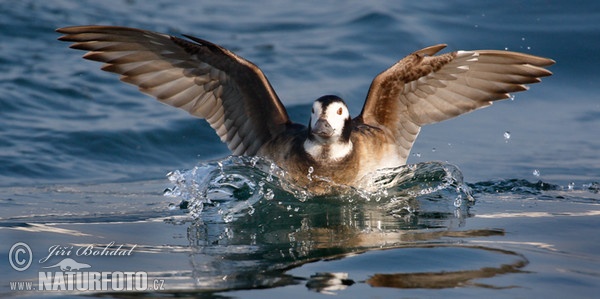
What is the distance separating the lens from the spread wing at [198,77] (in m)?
8.05

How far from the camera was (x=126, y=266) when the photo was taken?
598cm

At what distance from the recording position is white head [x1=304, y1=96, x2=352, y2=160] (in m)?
7.52

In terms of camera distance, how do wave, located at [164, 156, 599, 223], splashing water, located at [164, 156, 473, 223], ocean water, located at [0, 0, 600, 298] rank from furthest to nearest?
1. splashing water, located at [164, 156, 473, 223]
2. wave, located at [164, 156, 599, 223]
3. ocean water, located at [0, 0, 600, 298]

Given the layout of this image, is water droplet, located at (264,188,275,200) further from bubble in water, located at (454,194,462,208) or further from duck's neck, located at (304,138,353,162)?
bubble in water, located at (454,194,462,208)

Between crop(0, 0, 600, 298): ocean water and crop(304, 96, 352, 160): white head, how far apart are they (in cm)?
40

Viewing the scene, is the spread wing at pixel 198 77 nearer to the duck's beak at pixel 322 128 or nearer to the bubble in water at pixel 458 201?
the duck's beak at pixel 322 128

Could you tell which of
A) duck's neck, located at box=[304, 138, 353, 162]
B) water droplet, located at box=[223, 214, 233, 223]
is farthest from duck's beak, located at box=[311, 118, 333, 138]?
water droplet, located at box=[223, 214, 233, 223]

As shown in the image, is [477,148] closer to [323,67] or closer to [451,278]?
[323,67]

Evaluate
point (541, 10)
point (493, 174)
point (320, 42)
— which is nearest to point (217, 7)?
point (320, 42)

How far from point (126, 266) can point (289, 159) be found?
2.44 metres

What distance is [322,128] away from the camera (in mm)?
7480

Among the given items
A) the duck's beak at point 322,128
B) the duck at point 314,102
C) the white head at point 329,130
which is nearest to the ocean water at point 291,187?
the duck at point 314,102

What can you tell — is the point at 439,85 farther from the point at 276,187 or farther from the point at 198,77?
the point at 198,77

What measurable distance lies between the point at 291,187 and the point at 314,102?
2.46 feet
